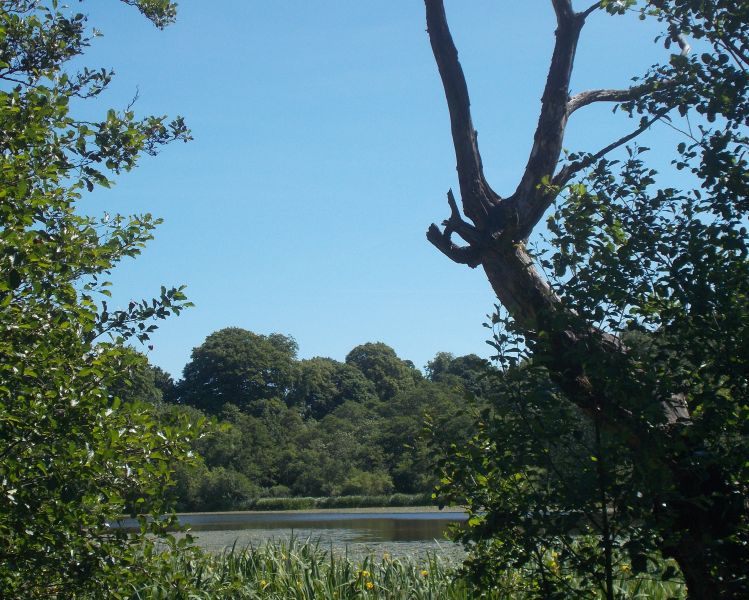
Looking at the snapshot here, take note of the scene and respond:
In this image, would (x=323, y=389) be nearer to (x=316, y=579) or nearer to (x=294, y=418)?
(x=294, y=418)

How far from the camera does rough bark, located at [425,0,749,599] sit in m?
3.31

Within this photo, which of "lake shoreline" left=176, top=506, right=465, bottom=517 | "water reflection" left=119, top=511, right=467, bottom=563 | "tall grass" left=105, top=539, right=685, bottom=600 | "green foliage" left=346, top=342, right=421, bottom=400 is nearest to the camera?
"tall grass" left=105, top=539, right=685, bottom=600

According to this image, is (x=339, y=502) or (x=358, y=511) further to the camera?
(x=339, y=502)

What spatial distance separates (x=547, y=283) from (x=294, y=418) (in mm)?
50162

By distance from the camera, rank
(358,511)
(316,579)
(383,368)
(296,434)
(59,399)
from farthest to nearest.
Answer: (383,368), (296,434), (358,511), (316,579), (59,399)

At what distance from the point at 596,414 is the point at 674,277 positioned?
73cm

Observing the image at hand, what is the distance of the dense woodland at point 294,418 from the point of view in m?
41.6

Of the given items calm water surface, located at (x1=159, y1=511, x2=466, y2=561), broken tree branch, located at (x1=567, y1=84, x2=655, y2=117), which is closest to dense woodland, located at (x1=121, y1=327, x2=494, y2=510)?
calm water surface, located at (x1=159, y1=511, x2=466, y2=561)

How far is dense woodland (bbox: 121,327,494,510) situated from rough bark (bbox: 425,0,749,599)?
48.0 ft

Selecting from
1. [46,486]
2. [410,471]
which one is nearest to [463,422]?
[46,486]

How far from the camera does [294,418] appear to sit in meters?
53.4

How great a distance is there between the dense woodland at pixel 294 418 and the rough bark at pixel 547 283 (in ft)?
48.0

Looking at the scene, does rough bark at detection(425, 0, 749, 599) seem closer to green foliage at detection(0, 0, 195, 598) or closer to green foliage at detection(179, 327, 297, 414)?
green foliage at detection(0, 0, 195, 598)

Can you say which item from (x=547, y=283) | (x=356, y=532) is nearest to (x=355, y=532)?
(x=356, y=532)
